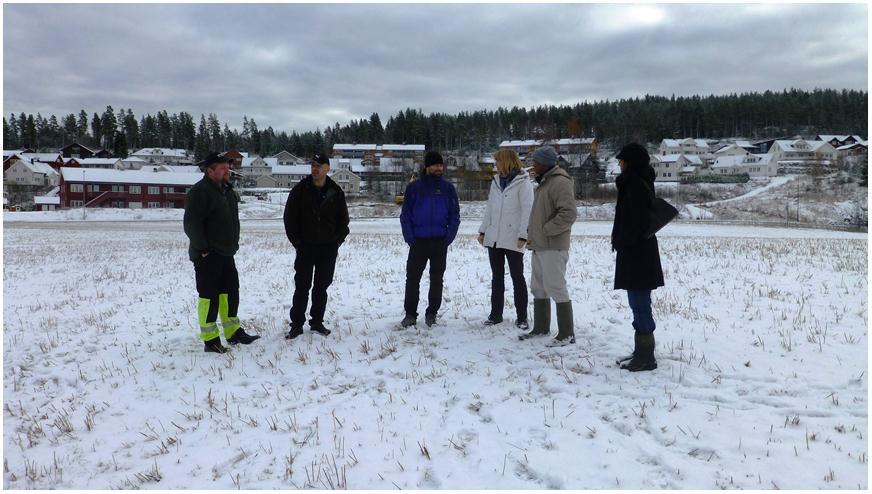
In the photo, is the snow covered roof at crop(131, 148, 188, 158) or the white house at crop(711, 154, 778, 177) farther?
the snow covered roof at crop(131, 148, 188, 158)

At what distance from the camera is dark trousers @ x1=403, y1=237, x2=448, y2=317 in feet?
23.4

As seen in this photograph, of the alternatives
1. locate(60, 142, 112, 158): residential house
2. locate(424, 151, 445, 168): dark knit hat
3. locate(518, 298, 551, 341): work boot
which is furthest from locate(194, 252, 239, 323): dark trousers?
locate(60, 142, 112, 158): residential house

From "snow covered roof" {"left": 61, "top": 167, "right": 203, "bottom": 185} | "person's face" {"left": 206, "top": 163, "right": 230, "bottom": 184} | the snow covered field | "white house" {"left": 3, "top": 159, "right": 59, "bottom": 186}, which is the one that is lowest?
the snow covered field

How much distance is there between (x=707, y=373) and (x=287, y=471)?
4071mm

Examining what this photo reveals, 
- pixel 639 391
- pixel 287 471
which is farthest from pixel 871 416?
pixel 287 471

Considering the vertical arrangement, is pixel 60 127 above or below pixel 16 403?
above

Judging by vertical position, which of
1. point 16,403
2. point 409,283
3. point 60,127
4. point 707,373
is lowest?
point 16,403

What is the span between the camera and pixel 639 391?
471 cm

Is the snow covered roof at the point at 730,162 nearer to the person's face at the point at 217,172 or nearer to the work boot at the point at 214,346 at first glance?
the person's face at the point at 217,172

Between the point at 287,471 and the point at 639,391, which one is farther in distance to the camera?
the point at 639,391

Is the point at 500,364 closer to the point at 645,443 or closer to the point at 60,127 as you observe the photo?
the point at 645,443

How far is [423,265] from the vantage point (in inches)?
285

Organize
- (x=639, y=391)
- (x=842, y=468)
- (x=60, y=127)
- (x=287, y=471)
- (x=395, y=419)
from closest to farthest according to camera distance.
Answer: (x=842, y=468), (x=287, y=471), (x=395, y=419), (x=639, y=391), (x=60, y=127)

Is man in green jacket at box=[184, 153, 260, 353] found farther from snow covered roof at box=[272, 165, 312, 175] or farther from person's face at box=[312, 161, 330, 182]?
snow covered roof at box=[272, 165, 312, 175]
